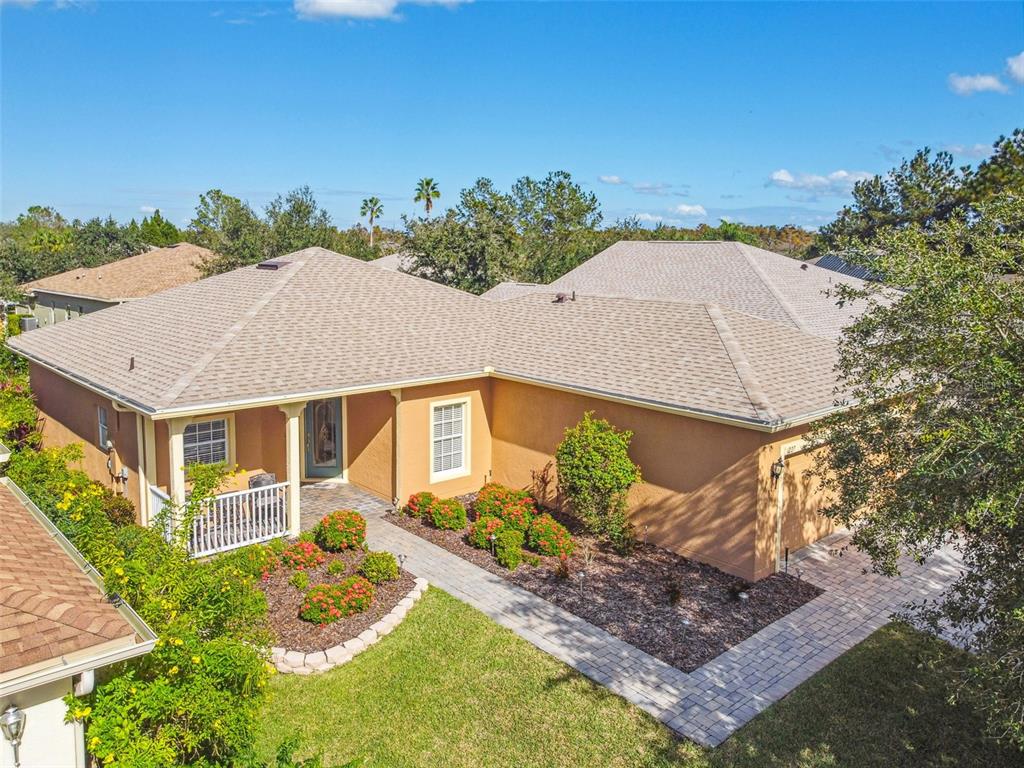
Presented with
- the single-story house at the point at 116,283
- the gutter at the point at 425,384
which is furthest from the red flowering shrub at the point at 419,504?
the single-story house at the point at 116,283

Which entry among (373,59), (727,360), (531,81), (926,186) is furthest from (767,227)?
(727,360)

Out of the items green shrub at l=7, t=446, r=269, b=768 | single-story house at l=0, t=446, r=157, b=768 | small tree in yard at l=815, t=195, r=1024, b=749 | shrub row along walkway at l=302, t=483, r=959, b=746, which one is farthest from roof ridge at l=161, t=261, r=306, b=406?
small tree in yard at l=815, t=195, r=1024, b=749

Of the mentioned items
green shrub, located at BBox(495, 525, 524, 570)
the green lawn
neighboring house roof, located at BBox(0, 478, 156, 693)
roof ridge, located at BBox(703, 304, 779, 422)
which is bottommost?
the green lawn

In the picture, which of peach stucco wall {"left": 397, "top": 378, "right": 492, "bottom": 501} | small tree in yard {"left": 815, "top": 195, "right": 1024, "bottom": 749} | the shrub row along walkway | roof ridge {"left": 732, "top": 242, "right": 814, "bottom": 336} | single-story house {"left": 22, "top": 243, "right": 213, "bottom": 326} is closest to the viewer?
small tree in yard {"left": 815, "top": 195, "right": 1024, "bottom": 749}

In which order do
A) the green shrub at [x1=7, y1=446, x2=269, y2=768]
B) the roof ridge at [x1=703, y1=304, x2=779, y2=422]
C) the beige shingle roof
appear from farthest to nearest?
the roof ridge at [x1=703, y1=304, x2=779, y2=422]
the green shrub at [x1=7, y1=446, x2=269, y2=768]
the beige shingle roof

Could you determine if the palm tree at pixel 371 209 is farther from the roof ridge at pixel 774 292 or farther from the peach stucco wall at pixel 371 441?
the peach stucco wall at pixel 371 441

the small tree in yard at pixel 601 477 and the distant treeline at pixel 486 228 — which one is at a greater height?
the distant treeline at pixel 486 228

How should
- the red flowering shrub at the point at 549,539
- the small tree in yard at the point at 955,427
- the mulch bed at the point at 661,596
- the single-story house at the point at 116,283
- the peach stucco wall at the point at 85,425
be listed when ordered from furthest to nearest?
the single-story house at the point at 116,283
the peach stucco wall at the point at 85,425
the red flowering shrub at the point at 549,539
the mulch bed at the point at 661,596
the small tree in yard at the point at 955,427

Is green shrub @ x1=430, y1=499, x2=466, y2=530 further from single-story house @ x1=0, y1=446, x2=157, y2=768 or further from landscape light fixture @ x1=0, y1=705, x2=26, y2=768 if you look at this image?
landscape light fixture @ x1=0, y1=705, x2=26, y2=768

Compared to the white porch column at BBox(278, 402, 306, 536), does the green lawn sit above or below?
below
